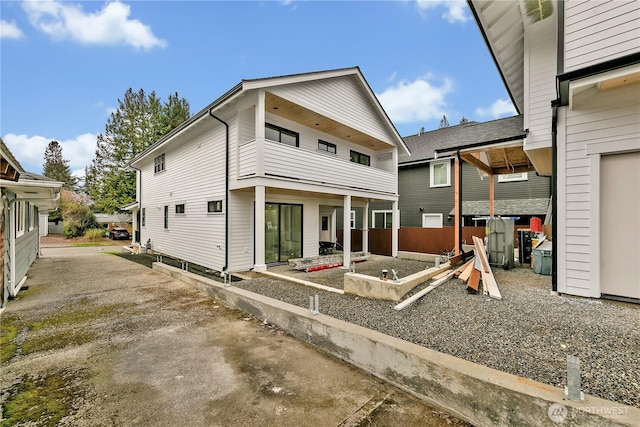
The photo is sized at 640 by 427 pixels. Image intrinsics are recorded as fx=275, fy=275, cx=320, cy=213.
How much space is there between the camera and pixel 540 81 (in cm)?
682

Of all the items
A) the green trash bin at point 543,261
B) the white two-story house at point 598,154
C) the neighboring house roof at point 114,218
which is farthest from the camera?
the neighboring house roof at point 114,218

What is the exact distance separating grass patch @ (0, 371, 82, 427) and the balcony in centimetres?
539

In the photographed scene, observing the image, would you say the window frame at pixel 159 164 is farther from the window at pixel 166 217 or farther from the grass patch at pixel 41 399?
the grass patch at pixel 41 399

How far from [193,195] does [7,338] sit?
272 inches

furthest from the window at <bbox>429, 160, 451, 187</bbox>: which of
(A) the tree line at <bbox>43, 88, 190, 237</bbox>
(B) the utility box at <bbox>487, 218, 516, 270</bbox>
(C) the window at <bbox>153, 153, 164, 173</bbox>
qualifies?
(A) the tree line at <bbox>43, 88, 190, 237</bbox>

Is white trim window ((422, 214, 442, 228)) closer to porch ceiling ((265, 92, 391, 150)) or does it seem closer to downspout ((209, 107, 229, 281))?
porch ceiling ((265, 92, 391, 150))

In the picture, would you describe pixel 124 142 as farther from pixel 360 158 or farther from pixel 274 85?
pixel 274 85

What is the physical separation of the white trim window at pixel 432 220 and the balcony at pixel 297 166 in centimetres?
653

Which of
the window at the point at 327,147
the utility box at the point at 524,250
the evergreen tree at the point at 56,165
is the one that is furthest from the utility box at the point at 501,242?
the evergreen tree at the point at 56,165

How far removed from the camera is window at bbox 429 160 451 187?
15.4 metres

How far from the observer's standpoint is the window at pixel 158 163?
13.7 meters

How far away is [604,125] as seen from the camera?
4617mm

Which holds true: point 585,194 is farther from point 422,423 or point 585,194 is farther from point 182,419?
point 182,419

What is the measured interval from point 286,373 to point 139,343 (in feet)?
8.30
